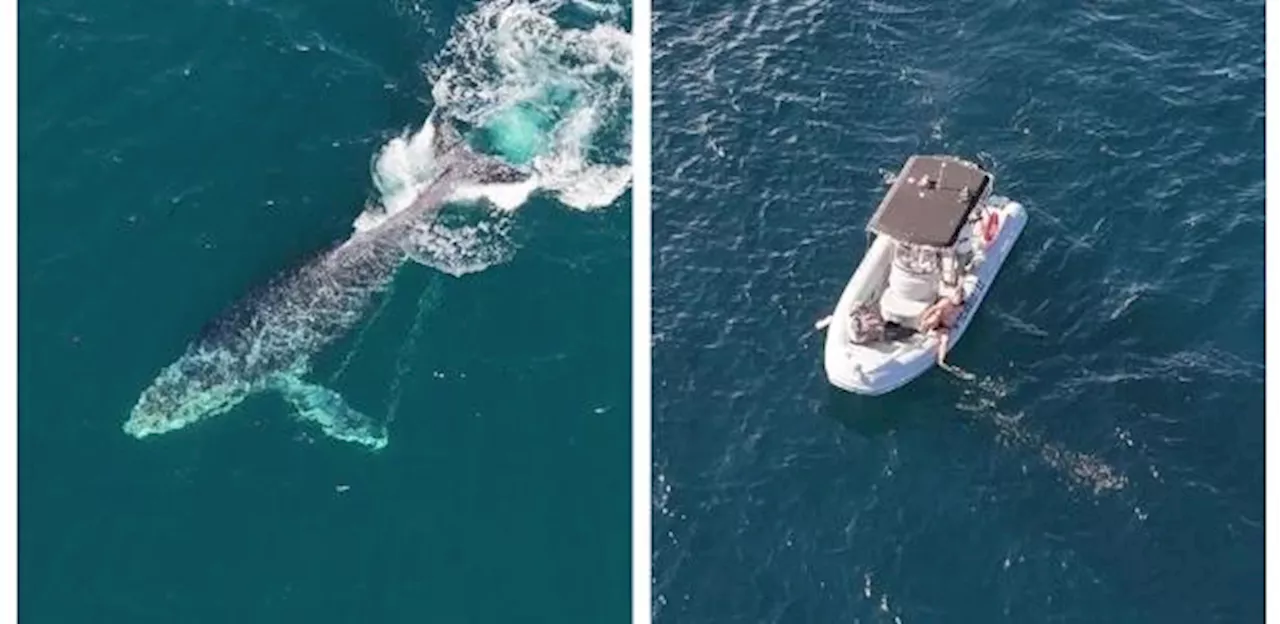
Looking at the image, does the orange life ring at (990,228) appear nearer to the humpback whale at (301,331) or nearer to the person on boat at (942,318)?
the person on boat at (942,318)

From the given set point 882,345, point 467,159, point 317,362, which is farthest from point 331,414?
point 882,345

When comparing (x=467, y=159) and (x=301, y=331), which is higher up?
(x=467, y=159)

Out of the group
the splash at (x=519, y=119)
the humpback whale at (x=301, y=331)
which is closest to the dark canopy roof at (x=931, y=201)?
the splash at (x=519, y=119)

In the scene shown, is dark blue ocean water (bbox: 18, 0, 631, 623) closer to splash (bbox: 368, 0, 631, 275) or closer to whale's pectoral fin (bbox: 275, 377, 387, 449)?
whale's pectoral fin (bbox: 275, 377, 387, 449)

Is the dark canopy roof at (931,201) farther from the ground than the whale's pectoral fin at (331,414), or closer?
farther from the ground

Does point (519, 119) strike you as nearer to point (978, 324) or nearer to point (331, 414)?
point (331, 414)

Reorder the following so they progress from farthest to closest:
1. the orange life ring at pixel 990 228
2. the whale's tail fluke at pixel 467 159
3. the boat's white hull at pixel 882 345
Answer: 1. the whale's tail fluke at pixel 467 159
2. the orange life ring at pixel 990 228
3. the boat's white hull at pixel 882 345
